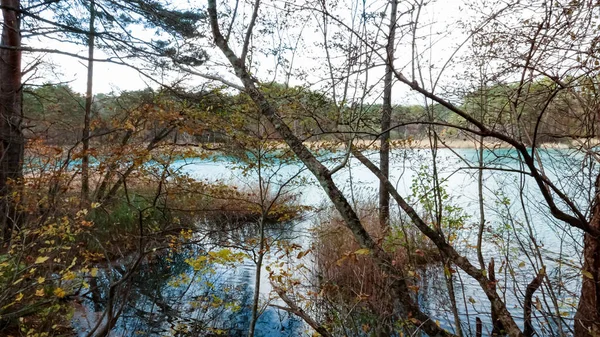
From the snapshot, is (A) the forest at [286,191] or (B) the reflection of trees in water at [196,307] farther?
(B) the reflection of trees in water at [196,307]

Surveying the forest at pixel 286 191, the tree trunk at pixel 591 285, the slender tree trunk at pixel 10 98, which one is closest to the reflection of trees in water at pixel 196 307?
the forest at pixel 286 191

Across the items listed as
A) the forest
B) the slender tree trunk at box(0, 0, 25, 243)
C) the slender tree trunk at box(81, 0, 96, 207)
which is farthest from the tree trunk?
the slender tree trunk at box(0, 0, 25, 243)

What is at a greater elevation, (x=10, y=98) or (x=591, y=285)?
(x=10, y=98)

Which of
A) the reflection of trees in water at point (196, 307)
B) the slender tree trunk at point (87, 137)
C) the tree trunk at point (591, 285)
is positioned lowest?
the reflection of trees in water at point (196, 307)

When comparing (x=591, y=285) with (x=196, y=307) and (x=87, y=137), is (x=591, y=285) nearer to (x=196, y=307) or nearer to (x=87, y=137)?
(x=87, y=137)

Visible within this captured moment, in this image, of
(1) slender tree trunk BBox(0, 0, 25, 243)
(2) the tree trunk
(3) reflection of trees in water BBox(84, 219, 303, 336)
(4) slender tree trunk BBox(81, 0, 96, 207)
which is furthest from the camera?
(1) slender tree trunk BBox(0, 0, 25, 243)

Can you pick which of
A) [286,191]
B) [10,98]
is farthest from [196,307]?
[10,98]

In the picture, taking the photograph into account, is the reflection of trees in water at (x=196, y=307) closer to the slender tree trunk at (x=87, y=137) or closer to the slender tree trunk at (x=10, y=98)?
the slender tree trunk at (x=87, y=137)

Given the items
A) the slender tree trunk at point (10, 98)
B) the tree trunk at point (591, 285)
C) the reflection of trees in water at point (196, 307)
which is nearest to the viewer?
the tree trunk at point (591, 285)

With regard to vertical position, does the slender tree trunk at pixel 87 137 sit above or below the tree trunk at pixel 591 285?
above

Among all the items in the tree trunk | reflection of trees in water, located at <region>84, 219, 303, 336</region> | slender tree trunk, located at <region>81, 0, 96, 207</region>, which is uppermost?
slender tree trunk, located at <region>81, 0, 96, 207</region>

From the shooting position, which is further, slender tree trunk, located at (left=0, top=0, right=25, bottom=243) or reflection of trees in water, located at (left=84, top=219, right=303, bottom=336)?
slender tree trunk, located at (left=0, top=0, right=25, bottom=243)

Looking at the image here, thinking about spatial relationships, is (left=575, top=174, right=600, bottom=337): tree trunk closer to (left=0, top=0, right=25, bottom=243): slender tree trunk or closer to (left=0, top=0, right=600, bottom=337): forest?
(left=0, top=0, right=600, bottom=337): forest

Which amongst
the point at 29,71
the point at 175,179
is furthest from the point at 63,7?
the point at 175,179
